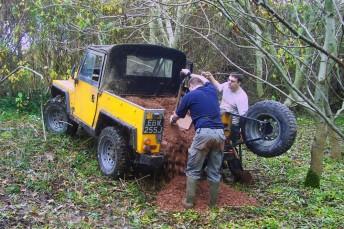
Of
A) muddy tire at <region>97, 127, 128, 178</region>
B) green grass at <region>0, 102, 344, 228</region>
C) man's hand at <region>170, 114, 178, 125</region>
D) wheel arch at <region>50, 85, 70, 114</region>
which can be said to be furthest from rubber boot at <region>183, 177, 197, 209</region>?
wheel arch at <region>50, 85, 70, 114</region>

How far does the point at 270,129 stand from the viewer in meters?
7.36

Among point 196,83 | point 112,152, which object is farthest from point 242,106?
point 112,152

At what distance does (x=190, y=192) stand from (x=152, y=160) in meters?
0.73

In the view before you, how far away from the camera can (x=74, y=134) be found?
33.0 feet

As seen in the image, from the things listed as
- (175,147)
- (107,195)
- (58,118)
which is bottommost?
(107,195)

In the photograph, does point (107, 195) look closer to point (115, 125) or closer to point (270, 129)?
point (115, 125)

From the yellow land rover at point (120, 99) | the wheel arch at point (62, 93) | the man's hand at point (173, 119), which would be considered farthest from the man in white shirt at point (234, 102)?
the wheel arch at point (62, 93)

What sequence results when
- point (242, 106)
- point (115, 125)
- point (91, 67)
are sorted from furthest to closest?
point (91, 67)
point (115, 125)
point (242, 106)

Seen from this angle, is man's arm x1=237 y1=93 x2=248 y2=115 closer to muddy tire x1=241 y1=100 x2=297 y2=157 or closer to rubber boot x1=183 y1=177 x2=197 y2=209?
muddy tire x1=241 y1=100 x2=297 y2=157

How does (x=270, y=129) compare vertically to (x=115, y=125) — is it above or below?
above

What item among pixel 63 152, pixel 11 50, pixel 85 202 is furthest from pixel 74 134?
pixel 11 50

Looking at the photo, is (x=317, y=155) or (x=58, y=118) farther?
(x=58, y=118)

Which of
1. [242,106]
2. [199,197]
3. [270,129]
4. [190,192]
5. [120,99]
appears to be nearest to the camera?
[190,192]

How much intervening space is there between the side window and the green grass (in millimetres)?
1467
